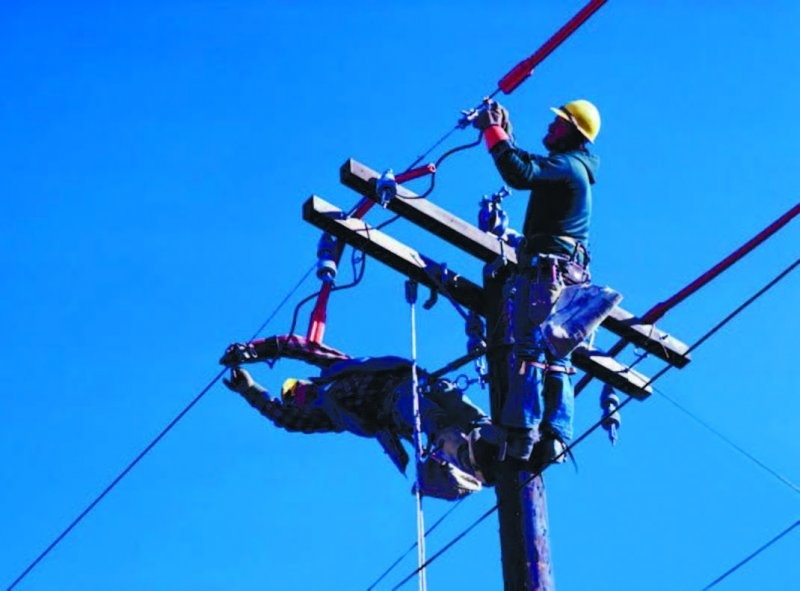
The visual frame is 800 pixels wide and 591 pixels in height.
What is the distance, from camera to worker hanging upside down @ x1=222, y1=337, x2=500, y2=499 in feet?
29.1

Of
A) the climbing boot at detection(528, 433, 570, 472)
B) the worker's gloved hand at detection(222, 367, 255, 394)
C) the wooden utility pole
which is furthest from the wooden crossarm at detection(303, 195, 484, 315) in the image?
the worker's gloved hand at detection(222, 367, 255, 394)

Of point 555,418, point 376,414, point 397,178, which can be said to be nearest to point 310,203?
point 397,178

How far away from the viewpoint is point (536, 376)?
855cm

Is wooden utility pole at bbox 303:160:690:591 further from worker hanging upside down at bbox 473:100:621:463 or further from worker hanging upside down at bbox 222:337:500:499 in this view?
worker hanging upside down at bbox 222:337:500:499

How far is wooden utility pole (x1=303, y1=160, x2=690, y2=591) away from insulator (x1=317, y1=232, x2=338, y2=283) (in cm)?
35

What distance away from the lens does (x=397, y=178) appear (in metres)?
9.87

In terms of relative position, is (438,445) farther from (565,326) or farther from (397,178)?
(397,178)

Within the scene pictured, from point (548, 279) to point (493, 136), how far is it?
2.99ft

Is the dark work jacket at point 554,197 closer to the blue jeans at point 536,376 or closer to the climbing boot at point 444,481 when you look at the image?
the blue jeans at point 536,376

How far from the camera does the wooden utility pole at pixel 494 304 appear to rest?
325 inches

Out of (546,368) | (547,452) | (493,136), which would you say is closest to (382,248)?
(493,136)

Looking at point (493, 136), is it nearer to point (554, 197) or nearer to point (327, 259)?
point (554, 197)

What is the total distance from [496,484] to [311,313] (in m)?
2.43

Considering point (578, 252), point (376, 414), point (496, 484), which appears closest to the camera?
point (496, 484)
